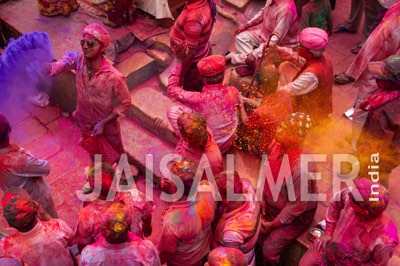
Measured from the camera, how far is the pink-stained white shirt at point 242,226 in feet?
12.7

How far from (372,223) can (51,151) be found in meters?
4.89

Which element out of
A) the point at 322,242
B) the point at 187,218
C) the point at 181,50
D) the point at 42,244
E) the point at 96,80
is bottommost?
the point at 322,242

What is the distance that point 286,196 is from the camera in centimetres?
446

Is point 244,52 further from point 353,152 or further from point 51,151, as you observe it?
point 51,151

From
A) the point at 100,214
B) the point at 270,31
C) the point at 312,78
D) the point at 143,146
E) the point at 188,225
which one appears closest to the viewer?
the point at 188,225

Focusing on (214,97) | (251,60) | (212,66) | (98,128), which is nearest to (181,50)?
(212,66)

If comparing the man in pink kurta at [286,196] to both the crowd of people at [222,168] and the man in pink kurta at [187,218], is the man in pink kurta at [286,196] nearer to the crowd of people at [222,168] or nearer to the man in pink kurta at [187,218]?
the crowd of people at [222,168]

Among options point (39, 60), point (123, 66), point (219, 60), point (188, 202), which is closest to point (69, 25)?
point (123, 66)

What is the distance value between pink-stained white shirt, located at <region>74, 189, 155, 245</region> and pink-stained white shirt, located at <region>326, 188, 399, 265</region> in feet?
6.02

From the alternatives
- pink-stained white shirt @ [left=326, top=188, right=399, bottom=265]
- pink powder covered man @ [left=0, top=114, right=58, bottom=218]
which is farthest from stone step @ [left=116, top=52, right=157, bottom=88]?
pink-stained white shirt @ [left=326, top=188, right=399, bottom=265]

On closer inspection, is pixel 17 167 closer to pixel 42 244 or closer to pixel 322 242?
pixel 42 244

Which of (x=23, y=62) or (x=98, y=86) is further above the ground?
(x=98, y=86)

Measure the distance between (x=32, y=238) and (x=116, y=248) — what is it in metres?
0.81

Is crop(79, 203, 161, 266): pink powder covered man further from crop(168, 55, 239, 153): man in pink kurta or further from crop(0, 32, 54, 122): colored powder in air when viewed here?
crop(0, 32, 54, 122): colored powder in air
